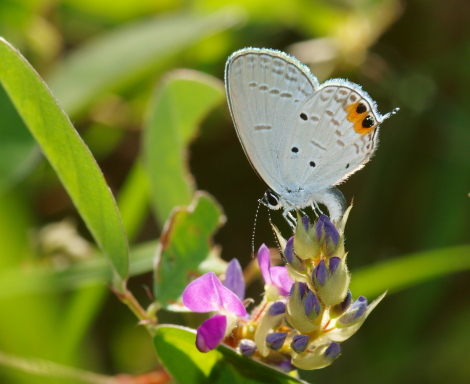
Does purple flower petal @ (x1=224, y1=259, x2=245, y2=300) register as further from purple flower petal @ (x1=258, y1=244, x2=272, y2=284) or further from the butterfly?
the butterfly

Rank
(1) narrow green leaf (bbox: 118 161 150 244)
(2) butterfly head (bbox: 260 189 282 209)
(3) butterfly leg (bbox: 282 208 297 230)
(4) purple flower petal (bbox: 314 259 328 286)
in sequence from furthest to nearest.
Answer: (1) narrow green leaf (bbox: 118 161 150 244) → (2) butterfly head (bbox: 260 189 282 209) → (3) butterfly leg (bbox: 282 208 297 230) → (4) purple flower petal (bbox: 314 259 328 286)

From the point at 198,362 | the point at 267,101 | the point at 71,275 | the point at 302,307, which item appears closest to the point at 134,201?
the point at 71,275

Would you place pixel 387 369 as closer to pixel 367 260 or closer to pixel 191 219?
pixel 367 260

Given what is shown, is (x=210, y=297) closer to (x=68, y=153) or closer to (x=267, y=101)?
(x=68, y=153)

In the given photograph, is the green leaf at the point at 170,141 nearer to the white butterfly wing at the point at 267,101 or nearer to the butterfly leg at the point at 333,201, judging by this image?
the white butterfly wing at the point at 267,101

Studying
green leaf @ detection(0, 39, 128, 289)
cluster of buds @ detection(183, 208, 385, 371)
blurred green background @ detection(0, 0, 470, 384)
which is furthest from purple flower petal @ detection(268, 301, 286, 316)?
blurred green background @ detection(0, 0, 470, 384)

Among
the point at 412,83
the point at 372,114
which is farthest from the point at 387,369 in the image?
the point at 412,83

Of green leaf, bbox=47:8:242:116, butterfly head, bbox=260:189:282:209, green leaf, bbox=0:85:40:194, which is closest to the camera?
butterfly head, bbox=260:189:282:209
